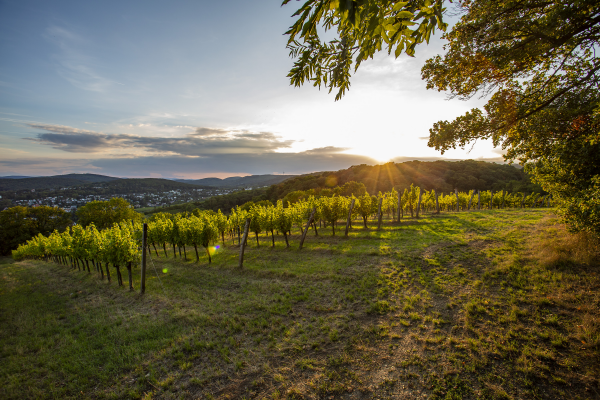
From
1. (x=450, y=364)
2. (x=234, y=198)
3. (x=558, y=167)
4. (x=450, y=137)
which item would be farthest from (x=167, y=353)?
(x=234, y=198)

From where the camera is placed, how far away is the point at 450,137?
659 cm

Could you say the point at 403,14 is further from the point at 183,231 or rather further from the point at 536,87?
the point at 183,231

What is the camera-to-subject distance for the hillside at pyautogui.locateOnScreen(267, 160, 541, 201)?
9150 cm

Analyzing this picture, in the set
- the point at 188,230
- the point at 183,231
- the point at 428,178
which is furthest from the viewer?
the point at 428,178

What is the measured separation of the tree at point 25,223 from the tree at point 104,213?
17239 millimetres

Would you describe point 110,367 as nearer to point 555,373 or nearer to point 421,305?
point 421,305

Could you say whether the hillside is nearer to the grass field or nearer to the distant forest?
the distant forest

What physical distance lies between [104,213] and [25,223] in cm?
2462

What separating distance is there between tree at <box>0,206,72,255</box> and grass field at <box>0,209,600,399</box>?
63870 mm

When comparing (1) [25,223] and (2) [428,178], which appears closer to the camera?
(1) [25,223]

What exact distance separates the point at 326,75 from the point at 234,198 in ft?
353

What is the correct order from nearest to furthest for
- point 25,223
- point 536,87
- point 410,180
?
1. point 536,87
2. point 25,223
3. point 410,180

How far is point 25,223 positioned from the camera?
5122cm

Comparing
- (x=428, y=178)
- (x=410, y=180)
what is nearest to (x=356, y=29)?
(x=410, y=180)
